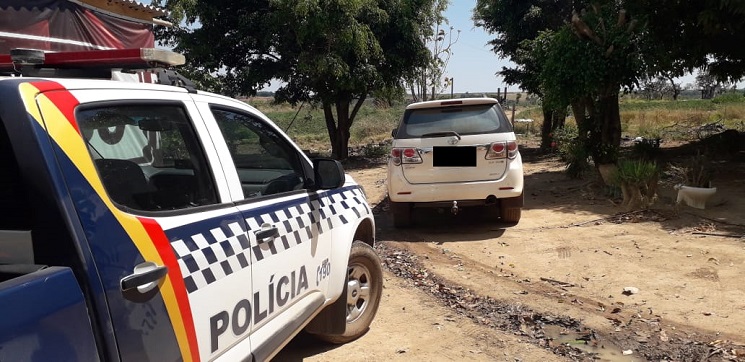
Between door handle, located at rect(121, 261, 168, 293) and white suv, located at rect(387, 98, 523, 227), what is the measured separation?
496cm

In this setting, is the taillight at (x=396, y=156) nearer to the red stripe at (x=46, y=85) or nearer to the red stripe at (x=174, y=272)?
the red stripe at (x=174, y=272)

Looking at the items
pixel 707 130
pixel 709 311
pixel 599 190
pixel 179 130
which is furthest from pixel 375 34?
pixel 179 130

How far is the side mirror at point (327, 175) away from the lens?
10.9 ft

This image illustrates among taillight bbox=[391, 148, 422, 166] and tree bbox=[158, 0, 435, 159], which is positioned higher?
tree bbox=[158, 0, 435, 159]

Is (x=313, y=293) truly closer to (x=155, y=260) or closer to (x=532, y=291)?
(x=155, y=260)

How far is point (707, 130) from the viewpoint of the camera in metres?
18.5

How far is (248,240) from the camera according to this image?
2.49 meters

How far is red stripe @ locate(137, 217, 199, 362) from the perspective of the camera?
76.6 inches

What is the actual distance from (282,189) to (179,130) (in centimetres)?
77

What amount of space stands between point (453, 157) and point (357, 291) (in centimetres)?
310

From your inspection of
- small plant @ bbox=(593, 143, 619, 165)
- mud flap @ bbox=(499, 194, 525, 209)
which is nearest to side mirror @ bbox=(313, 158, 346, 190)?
mud flap @ bbox=(499, 194, 525, 209)

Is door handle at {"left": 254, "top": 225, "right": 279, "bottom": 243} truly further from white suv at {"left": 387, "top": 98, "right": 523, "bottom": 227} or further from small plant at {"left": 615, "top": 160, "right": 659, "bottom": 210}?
small plant at {"left": 615, "top": 160, "right": 659, "bottom": 210}

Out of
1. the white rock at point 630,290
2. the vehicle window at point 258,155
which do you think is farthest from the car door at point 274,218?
the white rock at point 630,290

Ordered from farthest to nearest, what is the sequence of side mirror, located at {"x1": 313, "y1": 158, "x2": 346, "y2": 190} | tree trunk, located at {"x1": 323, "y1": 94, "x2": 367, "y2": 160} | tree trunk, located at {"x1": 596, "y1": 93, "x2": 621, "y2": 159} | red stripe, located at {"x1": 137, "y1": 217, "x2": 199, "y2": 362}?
tree trunk, located at {"x1": 323, "y1": 94, "x2": 367, "y2": 160} → tree trunk, located at {"x1": 596, "y1": 93, "x2": 621, "y2": 159} → side mirror, located at {"x1": 313, "y1": 158, "x2": 346, "y2": 190} → red stripe, located at {"x1": 137, "y1": 217, "x2": 199, "y2": 362}
